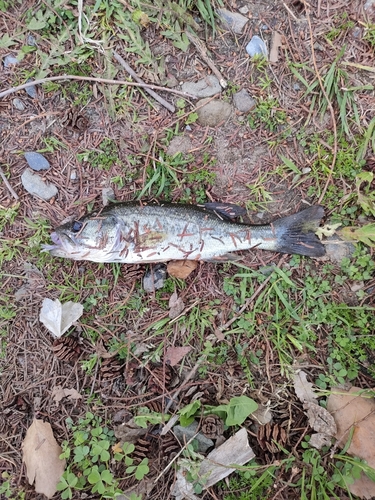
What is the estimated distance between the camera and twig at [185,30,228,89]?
4.14 metres

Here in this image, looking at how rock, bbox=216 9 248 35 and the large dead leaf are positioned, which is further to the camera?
rock, bbox=216 9 248 35

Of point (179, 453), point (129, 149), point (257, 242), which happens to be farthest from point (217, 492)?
point (129, 149)

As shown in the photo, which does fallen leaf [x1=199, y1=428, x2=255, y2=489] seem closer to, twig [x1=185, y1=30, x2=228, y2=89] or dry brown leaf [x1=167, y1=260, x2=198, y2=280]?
dry brown leaf [x1=167, y1=260, x2=198, y2=280]

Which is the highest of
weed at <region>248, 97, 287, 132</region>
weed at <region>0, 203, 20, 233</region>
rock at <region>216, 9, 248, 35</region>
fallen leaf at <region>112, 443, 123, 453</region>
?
rock at <region>216, 9, 248, 35</region>

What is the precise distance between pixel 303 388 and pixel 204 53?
3.69m

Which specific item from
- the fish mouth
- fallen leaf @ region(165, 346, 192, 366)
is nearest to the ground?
fallen leaf @ region(165, 346, 192, 366)

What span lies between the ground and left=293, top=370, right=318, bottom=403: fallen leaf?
65 millimetres

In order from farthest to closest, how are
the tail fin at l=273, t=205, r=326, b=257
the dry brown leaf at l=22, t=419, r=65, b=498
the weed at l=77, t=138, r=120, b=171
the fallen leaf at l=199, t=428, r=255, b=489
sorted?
the weed at l=77, t=138, r=120, b=171, the tail fin at l=273, t=205, r=326, b=257, the dry brown leaf at l=22, t=419, r=65, b=498, the fallen leaf at l=199, t=428, r=255, b=489

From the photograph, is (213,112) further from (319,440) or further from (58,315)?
(319,440)

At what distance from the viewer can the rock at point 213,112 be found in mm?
4176

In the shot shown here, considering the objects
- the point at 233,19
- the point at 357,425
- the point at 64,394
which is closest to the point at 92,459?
the point at 64,394

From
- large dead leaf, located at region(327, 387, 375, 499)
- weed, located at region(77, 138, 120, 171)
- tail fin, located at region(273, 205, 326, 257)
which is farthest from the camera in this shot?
weed, located at region(77, 138, 120, 171)

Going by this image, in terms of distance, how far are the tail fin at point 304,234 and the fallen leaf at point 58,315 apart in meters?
2.36

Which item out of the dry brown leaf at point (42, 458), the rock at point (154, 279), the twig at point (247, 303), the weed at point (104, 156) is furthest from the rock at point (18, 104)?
the dry brown leaf at point (42, 458)
